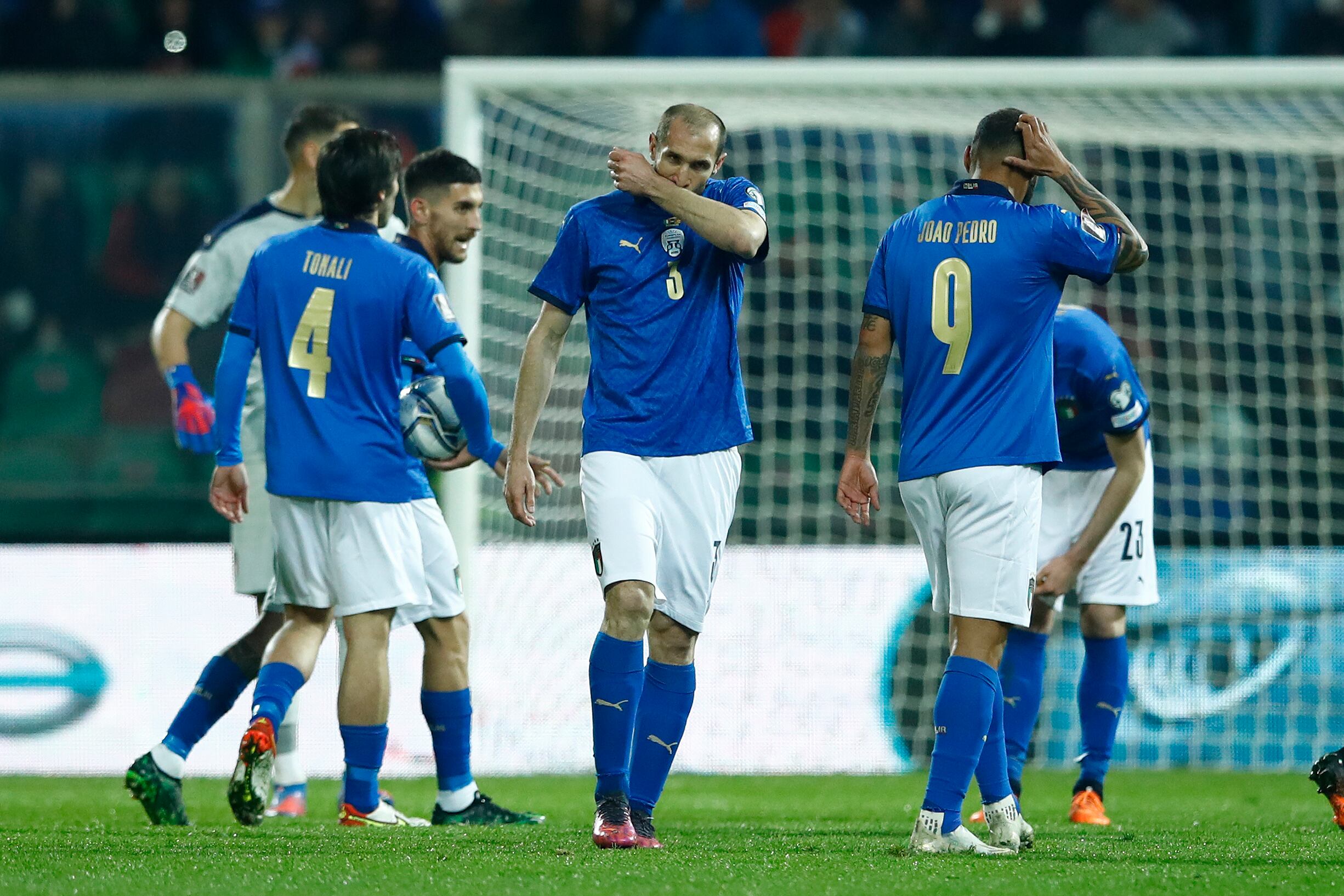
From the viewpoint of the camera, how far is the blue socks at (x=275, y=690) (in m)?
4.66

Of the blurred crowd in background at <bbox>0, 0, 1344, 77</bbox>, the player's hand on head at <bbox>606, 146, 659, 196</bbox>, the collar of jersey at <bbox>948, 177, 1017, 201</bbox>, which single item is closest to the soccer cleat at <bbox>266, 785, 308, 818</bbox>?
the player's hand on head at <bbox>606, 146, 659, 196</bbox>

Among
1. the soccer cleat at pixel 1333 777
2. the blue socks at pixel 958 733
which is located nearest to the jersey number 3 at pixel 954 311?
the blue socks at pixel 958 733

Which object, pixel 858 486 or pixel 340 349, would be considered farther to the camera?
pixel 340 349

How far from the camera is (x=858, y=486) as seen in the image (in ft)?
14.0

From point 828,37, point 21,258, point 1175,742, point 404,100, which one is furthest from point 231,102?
point 1175,742

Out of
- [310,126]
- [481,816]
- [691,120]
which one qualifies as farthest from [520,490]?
[310,126]

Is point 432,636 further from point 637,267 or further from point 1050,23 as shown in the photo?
point 1050,23

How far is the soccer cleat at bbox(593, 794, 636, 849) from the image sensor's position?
4027 millimetres

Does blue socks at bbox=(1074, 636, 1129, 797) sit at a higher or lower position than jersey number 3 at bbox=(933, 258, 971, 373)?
lower

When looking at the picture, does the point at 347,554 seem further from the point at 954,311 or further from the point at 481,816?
the point at 954,311

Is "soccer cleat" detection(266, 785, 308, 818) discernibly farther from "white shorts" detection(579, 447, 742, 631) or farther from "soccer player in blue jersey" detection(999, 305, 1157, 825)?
"soccer player in blue jersey" detection(999, 305, 1157, 825)

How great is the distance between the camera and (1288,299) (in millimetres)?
8812

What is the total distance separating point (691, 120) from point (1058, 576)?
6.21 ft

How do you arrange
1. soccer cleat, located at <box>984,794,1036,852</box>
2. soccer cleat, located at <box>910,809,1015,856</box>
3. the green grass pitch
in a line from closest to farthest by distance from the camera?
the green grass pitch
soccer cleat, located at <box>910,809,1015,856</box>
soccer cleat, located at <box>984,794,1036,852</box>
